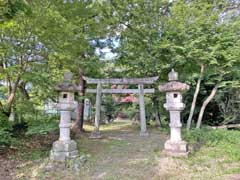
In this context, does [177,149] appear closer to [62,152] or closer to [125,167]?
[125,167]

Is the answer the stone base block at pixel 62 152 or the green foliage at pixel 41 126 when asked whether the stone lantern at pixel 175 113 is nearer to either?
the stone base block at pixel 62 152

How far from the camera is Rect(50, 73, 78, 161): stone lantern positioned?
225 inches

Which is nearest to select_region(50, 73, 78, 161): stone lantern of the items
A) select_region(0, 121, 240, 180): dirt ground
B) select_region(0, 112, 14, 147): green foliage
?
select_region(0, 121, 240, 180): dirt ground

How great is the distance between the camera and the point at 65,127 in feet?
19.6

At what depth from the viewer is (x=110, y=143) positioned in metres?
7.67

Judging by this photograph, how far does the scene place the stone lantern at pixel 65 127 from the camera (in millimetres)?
5707

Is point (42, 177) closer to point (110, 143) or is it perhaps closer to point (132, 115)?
point (110, 143)

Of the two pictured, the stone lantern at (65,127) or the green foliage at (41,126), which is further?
the green foliage at (41,126)

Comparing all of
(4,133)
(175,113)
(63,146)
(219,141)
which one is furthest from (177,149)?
(4,133)

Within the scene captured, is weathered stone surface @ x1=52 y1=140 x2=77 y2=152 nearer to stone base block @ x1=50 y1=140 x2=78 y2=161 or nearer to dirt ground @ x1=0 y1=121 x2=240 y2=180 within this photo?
stone base block @ x1=50 y1=140 x2=78 y2=161

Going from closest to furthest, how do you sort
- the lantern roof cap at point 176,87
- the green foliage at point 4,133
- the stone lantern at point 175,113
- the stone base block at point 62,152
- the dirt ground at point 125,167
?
the dirt ground at point 125,167, the stone base block at point 62,152, the green foliage at point 4,133, the stone lantern at point 175,113, the lantern roof cap at point 176,87

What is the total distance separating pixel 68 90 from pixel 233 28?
578 centimetres

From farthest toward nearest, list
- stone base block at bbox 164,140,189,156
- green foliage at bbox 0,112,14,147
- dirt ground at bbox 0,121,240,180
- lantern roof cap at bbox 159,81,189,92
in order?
lantern roof cap at bbox 159,81,189,92 < stone base block at bbox 164,140,189,156 < green foliage at bbox 0,112,14,147 < dirt ground at bbox 0,121,240,180

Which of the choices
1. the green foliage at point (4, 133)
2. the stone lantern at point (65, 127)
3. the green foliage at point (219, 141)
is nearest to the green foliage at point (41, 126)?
the green foliage at point (4, 133)
